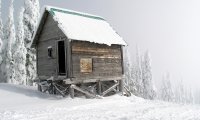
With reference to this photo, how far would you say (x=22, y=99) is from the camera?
20.6m

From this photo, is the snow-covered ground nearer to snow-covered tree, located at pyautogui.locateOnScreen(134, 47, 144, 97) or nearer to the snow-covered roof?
the snow-covered roof

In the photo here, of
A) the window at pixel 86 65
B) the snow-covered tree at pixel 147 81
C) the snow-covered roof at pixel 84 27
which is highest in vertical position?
the snow-covered roof at pixel 84 27

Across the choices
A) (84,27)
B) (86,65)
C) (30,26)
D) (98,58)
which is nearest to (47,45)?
(84,27)

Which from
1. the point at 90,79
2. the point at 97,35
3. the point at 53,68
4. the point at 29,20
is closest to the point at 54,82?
the point at 53,68

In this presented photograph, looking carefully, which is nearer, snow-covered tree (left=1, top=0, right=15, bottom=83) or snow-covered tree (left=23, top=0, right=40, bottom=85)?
snow-covered tree (left=23, top=0, right=40, bottom=85)

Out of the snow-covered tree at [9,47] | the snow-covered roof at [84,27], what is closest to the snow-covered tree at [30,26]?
the snow-covered tree at [9,47]

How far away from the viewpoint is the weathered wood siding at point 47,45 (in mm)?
23422

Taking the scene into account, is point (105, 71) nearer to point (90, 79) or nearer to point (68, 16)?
point (90, 79)

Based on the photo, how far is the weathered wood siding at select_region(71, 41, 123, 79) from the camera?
22156mm

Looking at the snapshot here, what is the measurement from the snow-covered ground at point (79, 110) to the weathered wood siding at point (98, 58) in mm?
2737

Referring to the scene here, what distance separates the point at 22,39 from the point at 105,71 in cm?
2222

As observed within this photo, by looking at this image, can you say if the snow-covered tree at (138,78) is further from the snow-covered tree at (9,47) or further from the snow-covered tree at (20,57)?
the snow-covered tree at (9,47)

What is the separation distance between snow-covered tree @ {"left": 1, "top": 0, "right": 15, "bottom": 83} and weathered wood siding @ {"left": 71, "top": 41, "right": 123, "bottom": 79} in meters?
22.1

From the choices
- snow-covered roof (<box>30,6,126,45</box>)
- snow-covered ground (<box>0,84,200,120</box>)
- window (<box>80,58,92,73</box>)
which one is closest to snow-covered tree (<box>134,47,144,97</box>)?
snow-covered roof (<box>30,6,126,45</box>)
